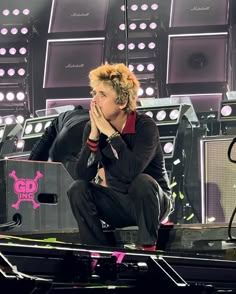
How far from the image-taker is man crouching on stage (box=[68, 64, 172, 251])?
2.43 metres

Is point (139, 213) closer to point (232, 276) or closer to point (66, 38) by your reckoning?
point (232, 276)

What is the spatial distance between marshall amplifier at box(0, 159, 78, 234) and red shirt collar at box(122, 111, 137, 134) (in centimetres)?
45

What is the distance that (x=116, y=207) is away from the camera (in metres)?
2.50

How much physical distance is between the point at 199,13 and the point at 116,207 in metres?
2.94

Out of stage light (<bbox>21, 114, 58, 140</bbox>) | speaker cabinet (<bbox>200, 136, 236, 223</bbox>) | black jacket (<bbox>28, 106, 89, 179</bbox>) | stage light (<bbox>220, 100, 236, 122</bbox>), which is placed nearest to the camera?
black jacket (<bbox>28, 106, 89, 179</bbox>)

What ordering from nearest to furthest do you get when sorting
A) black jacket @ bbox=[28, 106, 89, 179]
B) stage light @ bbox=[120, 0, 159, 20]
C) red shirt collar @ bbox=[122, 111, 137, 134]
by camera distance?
red shirt collar @ bbox=[122, 111, 137, 134] < black jacket @ bbox=[28, 106, 89, 179] < stage light @ bbox=[120, 0, 159, 20]

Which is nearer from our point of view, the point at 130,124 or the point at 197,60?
the point at 130,124

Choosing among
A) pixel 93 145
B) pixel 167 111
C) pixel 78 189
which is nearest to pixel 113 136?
pixel 93 145

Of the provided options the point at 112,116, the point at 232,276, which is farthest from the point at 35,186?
the point at 232,276

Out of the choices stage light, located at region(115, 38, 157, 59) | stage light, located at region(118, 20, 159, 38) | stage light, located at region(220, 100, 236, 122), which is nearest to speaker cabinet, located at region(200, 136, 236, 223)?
stage light, located at region(220, 100, 236, 122)

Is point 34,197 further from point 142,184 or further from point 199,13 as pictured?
point 199,13

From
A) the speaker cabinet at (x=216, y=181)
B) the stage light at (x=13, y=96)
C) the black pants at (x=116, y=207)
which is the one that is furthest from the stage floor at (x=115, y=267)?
the stage light at (x=13, y=96)

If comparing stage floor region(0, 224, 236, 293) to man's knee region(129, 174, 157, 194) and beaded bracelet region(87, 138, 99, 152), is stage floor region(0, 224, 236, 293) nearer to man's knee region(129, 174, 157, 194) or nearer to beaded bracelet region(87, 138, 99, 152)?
man's knee region(129, 174, 157, 194)

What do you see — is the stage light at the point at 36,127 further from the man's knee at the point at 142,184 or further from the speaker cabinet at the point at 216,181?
the man's knee at the point at 142,184
